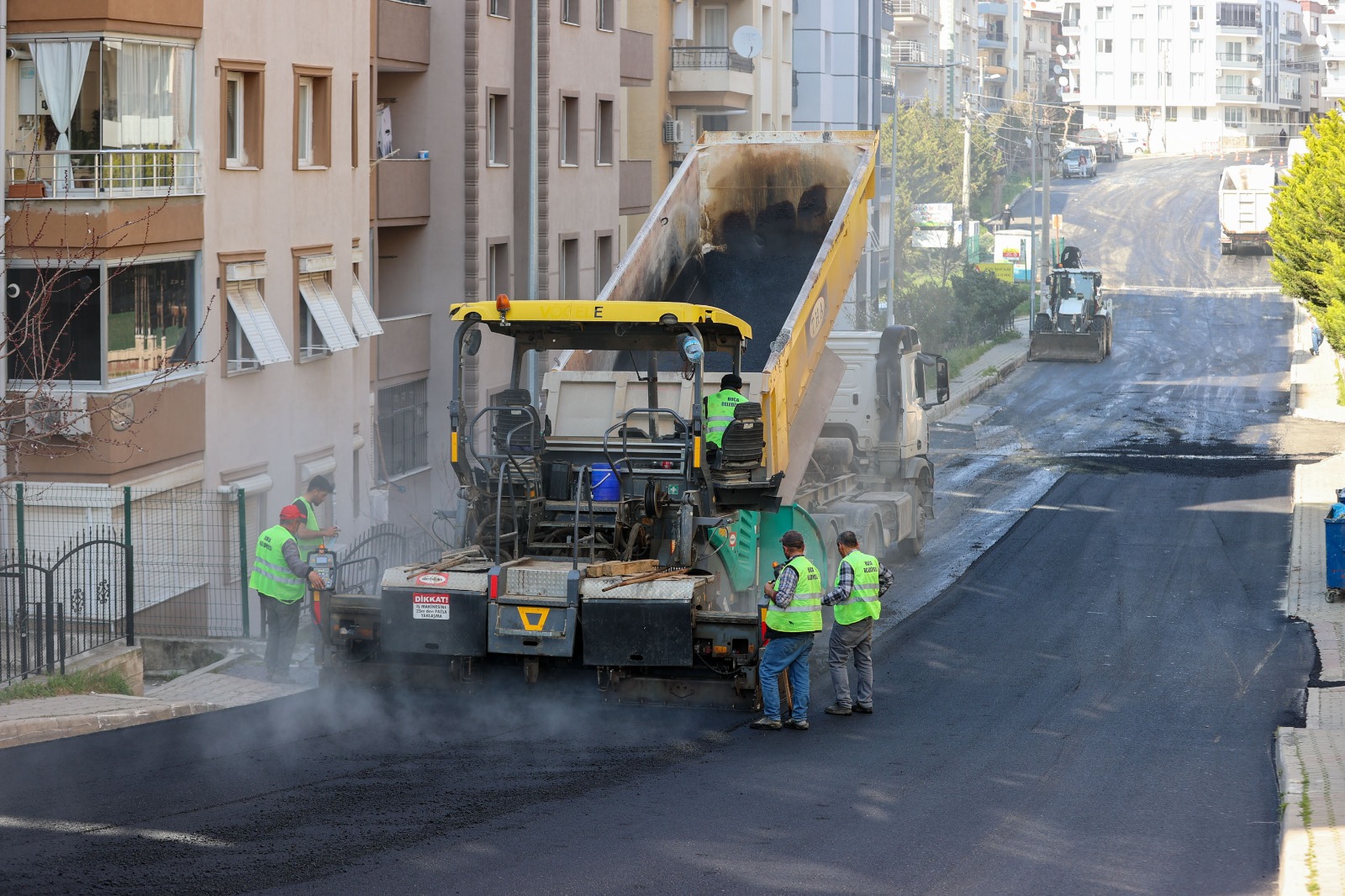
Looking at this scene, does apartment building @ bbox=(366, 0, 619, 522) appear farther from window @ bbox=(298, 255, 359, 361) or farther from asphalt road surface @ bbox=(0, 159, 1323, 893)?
asphalt road surface @ bbox=(0, 159, 1323, 893)

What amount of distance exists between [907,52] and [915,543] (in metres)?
66.8

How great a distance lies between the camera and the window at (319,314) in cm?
2130

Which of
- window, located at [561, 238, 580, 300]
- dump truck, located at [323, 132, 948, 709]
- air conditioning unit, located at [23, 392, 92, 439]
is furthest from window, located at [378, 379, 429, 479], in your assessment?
air conditioning unit, located at [23, 392, 92, 439]

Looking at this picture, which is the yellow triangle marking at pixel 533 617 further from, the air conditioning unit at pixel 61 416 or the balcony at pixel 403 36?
the balcony at pixel 403 36

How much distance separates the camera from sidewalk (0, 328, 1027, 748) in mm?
11586

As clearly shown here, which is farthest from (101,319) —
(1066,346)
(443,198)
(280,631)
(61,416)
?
(1066,346)

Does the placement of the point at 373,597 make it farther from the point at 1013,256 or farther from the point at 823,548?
the point at 1013,256

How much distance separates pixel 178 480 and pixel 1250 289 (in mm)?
54533

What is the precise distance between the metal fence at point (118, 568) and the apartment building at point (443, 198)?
702 cm

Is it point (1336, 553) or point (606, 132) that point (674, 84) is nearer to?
point (606, 132)

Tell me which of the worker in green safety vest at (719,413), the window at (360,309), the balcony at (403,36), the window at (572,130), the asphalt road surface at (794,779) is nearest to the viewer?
the asphalt road surface at (794,779)

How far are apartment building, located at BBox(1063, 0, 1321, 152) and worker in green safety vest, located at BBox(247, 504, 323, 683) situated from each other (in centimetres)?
13030

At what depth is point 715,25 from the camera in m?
46.0

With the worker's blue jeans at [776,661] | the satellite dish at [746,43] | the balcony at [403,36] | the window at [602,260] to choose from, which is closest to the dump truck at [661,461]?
the worker's blue jeans at [776,661]
